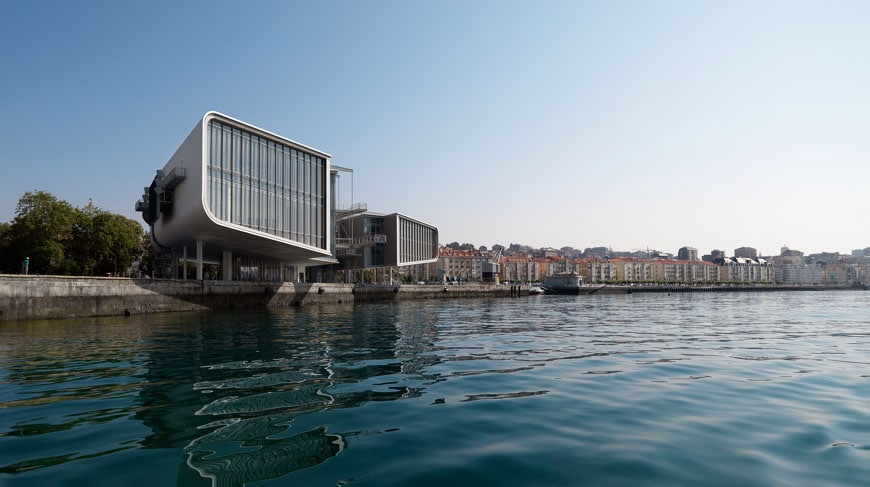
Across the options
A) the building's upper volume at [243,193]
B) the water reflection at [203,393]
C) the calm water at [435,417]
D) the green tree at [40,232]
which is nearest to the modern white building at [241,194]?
the building's upper volume at [243,193]

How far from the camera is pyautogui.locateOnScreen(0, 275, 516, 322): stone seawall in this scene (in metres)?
29.5

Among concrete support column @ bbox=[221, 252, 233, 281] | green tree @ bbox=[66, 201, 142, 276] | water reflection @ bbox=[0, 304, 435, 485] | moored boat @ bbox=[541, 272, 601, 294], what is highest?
green tree @ bbox=[66, 201, 142, 276]

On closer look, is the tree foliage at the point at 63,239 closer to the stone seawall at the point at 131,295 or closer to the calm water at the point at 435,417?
the stone seawall at the point at 131,295

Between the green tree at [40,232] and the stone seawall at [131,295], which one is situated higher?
the green tree at [40,232]

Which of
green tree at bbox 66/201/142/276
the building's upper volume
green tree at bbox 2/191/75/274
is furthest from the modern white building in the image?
green tree at bbox 2/191/75/274

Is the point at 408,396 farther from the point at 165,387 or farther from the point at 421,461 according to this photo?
the point at 165,387

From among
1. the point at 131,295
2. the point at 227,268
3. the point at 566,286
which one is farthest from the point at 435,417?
the point at 566,286

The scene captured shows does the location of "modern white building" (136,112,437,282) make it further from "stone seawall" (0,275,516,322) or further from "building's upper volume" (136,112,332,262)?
"stone seawall" (0,275,516,322)

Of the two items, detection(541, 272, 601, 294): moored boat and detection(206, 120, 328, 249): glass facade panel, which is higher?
detection(206, 120, 328, 249): glass facade panel

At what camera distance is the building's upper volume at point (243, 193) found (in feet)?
127

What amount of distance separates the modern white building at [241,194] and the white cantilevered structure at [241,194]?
0.23 ft

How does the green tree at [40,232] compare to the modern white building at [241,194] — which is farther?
the green tree at [40,232]

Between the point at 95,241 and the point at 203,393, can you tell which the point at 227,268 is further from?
the point at 203,393

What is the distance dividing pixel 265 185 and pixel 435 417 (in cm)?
4036
